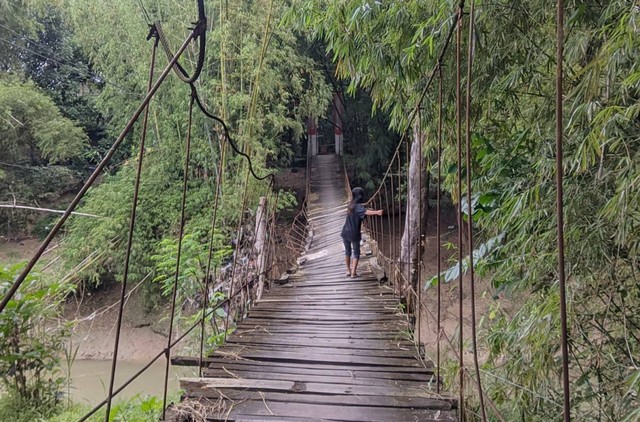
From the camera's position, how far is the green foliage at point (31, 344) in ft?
7.19

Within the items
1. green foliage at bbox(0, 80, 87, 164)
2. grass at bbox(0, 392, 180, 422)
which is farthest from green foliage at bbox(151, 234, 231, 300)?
green foliage at bbox(0, 80, 87, 164)

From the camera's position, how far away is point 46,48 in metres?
8.31

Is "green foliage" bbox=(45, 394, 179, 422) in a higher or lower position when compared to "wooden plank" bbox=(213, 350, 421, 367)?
lower

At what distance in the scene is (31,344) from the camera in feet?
7.59

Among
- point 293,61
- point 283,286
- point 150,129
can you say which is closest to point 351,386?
point 283,286

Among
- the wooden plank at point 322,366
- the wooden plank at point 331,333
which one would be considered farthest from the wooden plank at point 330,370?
the wooden plank at point 331,333

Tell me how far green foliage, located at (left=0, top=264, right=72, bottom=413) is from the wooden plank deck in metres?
1.16

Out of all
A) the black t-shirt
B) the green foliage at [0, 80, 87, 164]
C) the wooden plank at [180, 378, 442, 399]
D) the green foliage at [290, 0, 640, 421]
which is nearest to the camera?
the green foliage at [290, 0, 640, 421]

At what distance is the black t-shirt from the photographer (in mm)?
3303

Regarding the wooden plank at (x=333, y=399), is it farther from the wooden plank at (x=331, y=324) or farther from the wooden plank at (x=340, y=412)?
the wooden plank at (x=331, y=324)

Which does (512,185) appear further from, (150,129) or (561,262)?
(150,129)

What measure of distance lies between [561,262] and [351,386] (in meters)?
1.09

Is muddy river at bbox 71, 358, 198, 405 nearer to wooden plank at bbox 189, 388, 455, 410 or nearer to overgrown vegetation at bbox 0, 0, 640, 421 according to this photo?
overgrown vegetation at bbox 0, 0, 640, 421

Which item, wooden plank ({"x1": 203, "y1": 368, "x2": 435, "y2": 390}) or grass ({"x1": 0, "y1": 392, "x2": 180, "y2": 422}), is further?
grass ({"x1": 0, "y1": 392, "x2": 180, "y2": 422})
